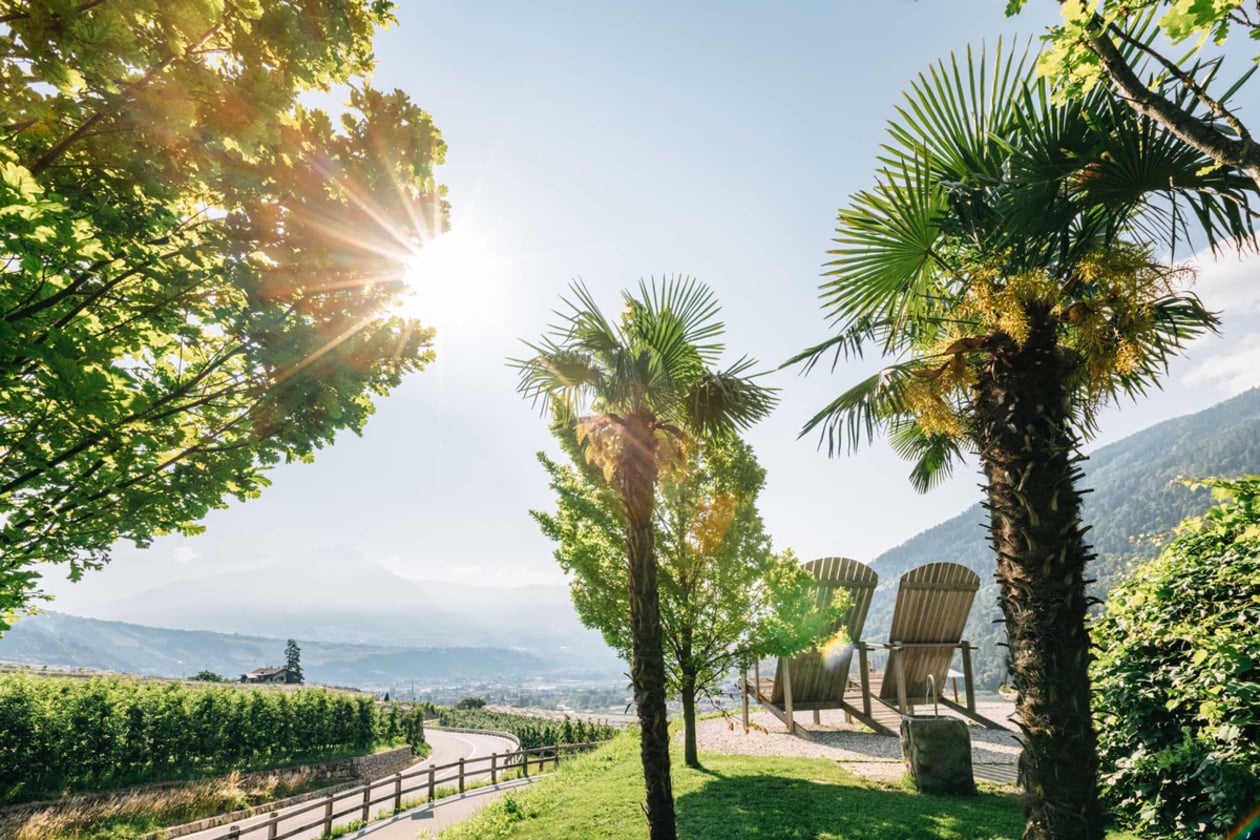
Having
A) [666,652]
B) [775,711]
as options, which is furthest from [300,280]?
[775,711]

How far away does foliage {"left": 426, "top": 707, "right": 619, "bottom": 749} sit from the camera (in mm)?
28672

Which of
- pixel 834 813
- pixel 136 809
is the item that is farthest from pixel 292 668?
pixel 834 813

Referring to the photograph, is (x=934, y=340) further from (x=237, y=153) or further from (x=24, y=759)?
(x=24, y=759)

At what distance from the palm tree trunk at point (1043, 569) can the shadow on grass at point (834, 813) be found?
4.28 meters

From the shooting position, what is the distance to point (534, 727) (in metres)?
42.0

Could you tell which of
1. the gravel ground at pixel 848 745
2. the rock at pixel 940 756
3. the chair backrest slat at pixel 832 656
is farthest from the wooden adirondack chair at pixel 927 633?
the rock at pixel 940 756

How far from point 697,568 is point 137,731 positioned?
2033cm

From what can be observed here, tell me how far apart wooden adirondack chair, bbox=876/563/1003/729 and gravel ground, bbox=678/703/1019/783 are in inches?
62.6

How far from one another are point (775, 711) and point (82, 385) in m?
18.4

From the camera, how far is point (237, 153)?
4.32 meters

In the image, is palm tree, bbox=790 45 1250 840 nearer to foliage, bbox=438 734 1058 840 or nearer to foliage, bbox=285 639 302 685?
foliage, bbox=438 734 1058 840

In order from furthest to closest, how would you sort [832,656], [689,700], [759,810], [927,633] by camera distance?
[927,633] < [832,656] < [689,700] < [759,810]

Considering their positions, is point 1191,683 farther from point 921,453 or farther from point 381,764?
point 381,764

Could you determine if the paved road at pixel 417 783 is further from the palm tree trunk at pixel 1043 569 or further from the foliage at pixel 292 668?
the foliage at pixel 292 668
